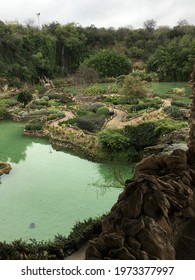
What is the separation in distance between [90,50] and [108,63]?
8.43 m

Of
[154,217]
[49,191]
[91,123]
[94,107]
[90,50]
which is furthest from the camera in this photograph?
[90,50]

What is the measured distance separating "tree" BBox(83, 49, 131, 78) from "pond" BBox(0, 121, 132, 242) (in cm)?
2556

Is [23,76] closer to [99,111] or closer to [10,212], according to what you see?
[99,111]

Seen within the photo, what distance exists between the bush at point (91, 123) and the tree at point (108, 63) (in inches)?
859

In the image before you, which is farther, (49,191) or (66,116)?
(66,116)

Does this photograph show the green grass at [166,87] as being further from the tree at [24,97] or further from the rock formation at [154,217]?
the rock formation at [154,217]

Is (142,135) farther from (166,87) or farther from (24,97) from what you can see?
(166,87)

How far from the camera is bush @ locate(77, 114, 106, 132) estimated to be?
19.1 metres

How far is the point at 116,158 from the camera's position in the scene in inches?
593

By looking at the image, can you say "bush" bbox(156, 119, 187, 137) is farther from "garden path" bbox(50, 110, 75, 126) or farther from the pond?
"garden path" bbox(50, 110, 75, 126)

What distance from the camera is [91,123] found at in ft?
63.3

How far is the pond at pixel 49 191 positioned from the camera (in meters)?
9.80

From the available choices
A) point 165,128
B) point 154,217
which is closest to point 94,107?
point 165,128

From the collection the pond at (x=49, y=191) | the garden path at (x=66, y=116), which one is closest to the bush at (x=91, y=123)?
the garden path at (x=66, y=116)
